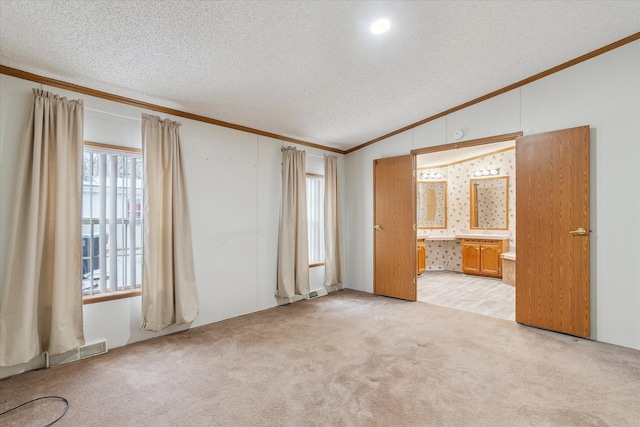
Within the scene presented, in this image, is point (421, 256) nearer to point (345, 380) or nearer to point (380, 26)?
point (345, 380)

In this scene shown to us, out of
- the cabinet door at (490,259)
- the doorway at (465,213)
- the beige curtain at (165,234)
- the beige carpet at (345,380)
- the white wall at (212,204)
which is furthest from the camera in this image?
the cabinet door at (490,259)

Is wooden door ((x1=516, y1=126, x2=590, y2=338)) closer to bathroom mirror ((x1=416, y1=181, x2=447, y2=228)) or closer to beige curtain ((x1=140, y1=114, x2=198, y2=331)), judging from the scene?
bathroom mirror ((x1=416, y1=181, x2=447, y2=228))

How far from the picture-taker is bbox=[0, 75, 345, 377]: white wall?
2.49 metres

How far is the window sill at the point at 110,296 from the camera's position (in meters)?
2.82

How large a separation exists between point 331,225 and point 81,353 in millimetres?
3481

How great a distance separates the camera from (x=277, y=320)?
3.76 m

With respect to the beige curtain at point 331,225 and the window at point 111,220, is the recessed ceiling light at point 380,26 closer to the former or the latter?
the window at point 111,220

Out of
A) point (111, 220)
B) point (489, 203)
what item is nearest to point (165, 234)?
point (111, 220)

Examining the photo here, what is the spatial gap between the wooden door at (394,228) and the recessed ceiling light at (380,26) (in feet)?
7.91

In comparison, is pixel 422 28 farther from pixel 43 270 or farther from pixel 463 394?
pixel 43 270

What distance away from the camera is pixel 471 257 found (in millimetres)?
6578

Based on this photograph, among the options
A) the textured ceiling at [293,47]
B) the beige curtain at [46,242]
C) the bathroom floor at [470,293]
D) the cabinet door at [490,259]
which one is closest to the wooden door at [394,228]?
the bathroom floor at [470,293]

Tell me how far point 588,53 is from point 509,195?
384 cm

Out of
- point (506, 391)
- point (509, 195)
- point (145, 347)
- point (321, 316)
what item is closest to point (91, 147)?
point (145, 347)
